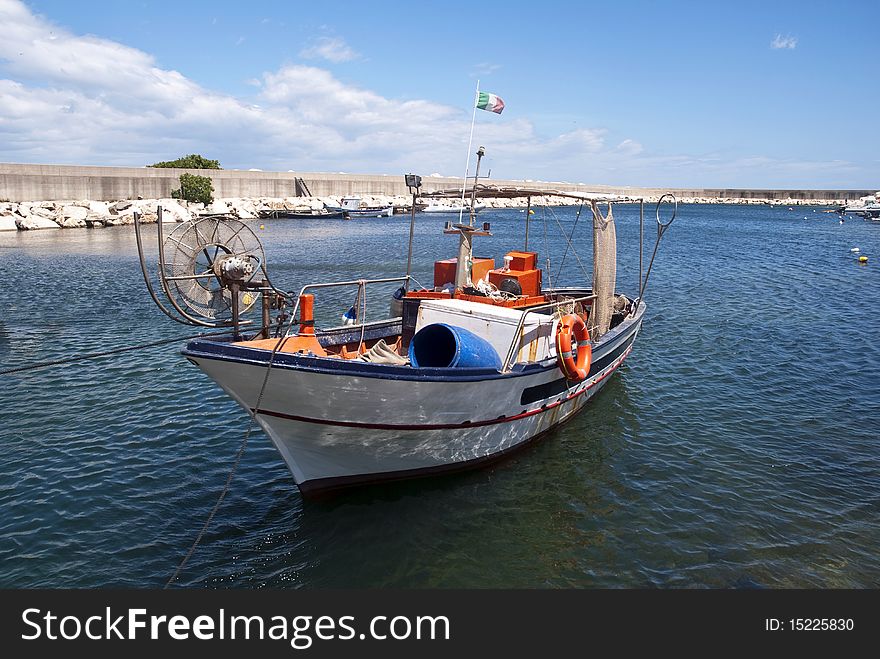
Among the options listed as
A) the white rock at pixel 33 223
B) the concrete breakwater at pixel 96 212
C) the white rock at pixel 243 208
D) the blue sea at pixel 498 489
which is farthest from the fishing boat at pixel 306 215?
the blue sea at pixel 498 489

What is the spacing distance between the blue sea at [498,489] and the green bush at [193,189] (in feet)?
224

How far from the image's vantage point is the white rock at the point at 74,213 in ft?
228

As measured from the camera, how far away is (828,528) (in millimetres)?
11062

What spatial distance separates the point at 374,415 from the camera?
10.5 m

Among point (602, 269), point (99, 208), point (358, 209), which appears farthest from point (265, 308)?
point (358, 209)

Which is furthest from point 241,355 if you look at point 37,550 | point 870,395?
point 870,395

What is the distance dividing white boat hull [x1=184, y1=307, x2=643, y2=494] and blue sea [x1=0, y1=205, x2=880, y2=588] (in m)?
0.44

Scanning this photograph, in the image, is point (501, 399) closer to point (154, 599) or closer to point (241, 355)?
point (241, 355)

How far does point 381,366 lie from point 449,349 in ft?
8.44

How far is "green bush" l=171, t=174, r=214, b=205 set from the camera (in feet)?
285

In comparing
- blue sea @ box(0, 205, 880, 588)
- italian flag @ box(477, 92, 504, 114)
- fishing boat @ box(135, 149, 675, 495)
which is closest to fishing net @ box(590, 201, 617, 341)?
blue sea @ box(0, 205, 880, 588)

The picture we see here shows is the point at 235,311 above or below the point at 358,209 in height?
below

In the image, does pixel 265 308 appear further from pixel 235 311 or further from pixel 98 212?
pixel 98 212

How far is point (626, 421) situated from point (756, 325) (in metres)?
A: 14.3
